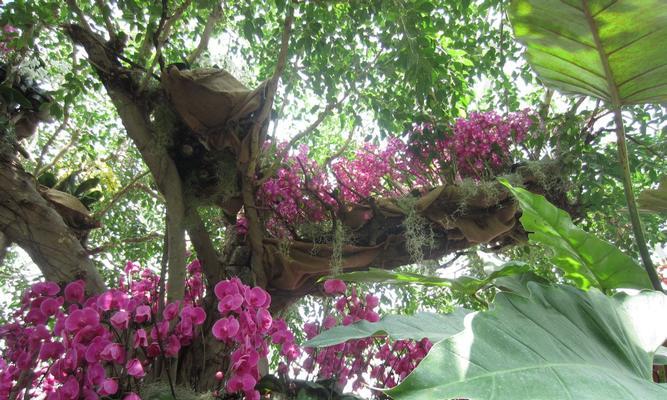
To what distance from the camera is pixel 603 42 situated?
42.2 inches

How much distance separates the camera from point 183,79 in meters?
1.90

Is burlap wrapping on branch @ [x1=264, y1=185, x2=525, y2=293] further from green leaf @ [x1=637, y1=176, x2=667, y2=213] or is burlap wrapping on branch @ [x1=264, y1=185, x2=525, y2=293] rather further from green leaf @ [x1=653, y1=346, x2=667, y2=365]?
green leaf @ [x1=653, y1=346, x2=667, y2=365]

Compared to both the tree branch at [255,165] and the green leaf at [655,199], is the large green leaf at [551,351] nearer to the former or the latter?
the green leaf at [655,199]

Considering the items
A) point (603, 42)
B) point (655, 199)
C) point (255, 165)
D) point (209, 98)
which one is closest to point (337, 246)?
point (255, 165)

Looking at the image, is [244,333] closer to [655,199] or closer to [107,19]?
[655,199]

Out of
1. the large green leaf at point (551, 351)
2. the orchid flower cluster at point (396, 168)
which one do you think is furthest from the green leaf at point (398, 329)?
the orchid flower cluster at point (396, 168)

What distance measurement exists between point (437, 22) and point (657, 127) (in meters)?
1.95

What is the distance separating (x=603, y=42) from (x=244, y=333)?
1227 millimetres

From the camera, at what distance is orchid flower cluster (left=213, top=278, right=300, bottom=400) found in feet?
4.20

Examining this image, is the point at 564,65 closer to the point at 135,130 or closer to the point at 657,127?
the point at 135,130

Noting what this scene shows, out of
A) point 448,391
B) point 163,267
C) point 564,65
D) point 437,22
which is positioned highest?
point 437,22

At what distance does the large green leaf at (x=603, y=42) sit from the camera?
3.36 ft

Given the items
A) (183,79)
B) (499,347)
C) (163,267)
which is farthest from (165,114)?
(499,347)

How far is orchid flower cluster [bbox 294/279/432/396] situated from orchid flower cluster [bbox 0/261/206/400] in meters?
0.44
